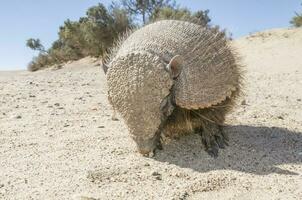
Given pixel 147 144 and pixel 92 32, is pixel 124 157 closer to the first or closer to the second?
pixel 147 144

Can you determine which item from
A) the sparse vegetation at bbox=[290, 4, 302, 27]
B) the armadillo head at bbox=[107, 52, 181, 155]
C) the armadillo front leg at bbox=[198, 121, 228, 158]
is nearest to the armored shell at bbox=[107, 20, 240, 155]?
the armadillo head at bbox=[107, 52, 181, 155]

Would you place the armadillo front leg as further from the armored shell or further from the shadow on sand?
the armored shell

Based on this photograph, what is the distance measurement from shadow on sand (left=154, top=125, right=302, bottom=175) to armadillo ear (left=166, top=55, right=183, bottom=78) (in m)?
0.94

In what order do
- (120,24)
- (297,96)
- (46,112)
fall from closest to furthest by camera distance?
(46,112)
(297,96)
(120,24)

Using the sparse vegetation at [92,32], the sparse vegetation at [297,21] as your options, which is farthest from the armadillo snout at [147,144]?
the sparse vegetation at [297,21]

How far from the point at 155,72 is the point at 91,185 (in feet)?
4.07

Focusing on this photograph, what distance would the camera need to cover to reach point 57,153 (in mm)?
5254

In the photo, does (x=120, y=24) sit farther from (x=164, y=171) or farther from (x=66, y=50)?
(x=164, y=171)

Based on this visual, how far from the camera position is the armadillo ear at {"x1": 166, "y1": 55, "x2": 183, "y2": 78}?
464cm

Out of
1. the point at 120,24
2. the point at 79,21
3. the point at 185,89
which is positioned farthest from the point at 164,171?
the point at 79,21

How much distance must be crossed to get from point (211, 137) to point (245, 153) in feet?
1.36

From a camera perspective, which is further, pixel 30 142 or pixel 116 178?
pixel 30 142

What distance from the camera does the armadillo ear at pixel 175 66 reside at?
183 inches

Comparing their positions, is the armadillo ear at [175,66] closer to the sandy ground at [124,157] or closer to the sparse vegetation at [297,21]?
the sandy ground at [124,157]
